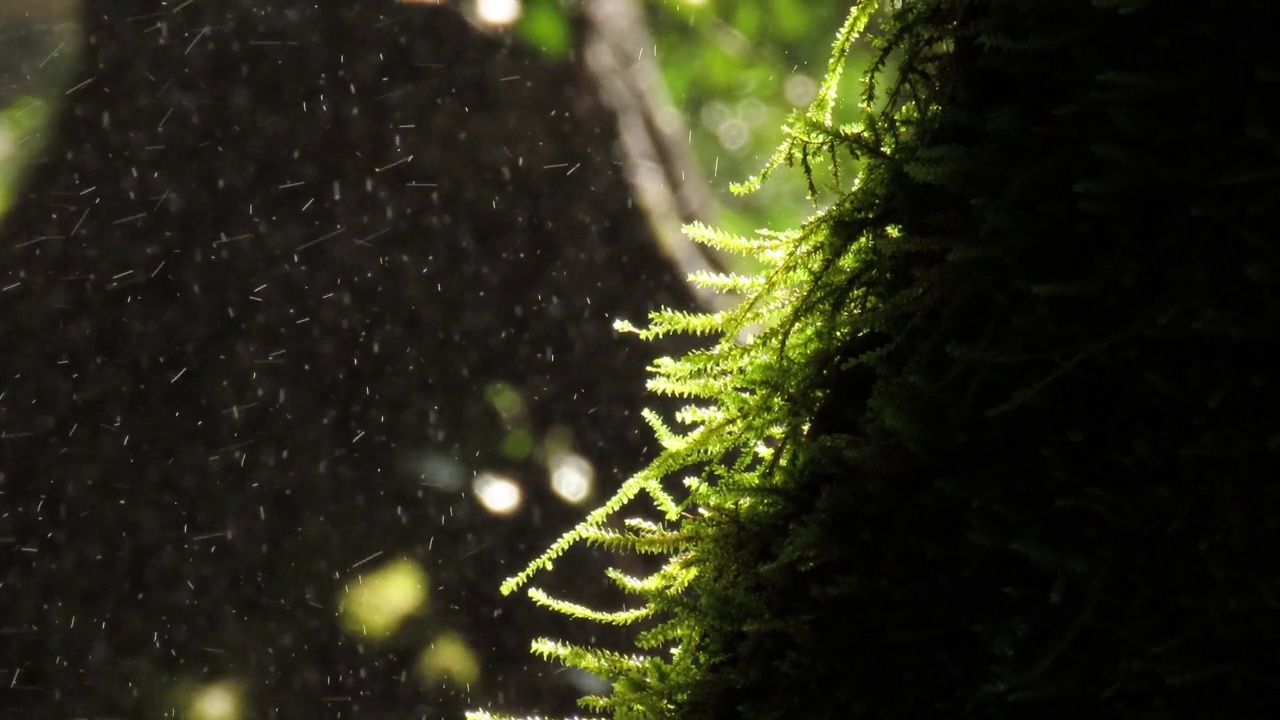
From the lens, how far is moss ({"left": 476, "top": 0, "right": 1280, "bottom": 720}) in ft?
2.27

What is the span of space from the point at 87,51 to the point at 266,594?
8.29 ft

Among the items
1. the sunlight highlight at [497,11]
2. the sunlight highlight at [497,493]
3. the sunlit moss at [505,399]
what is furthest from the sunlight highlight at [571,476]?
the sunlight highlight at [497,11]

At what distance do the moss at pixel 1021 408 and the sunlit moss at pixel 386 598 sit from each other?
10.2 ft

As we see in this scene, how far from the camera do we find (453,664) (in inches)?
154

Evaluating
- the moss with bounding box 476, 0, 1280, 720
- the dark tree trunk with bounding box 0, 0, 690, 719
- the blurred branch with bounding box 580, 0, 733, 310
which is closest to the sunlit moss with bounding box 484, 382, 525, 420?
the dark tree trunk with bounding box 0, 0, 690, 719

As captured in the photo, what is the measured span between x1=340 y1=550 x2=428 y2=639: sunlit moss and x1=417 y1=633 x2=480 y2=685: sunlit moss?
0.20 m

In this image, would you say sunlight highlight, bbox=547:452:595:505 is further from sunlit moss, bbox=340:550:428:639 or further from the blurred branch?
the blurred branch

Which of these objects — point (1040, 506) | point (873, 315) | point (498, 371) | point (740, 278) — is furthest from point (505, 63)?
point (1040, 506)

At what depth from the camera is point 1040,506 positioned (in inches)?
30.1

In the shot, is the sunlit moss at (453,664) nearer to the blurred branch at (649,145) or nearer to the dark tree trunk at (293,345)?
the dark tree trunk at (293,345)

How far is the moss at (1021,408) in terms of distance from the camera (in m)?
0.69

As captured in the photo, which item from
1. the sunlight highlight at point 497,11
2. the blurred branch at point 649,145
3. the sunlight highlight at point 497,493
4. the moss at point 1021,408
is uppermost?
the sunlight highlight at point 497,11

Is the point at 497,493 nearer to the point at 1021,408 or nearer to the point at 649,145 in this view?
the point at 649,145

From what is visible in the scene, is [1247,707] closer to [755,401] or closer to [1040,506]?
[1040,506]
